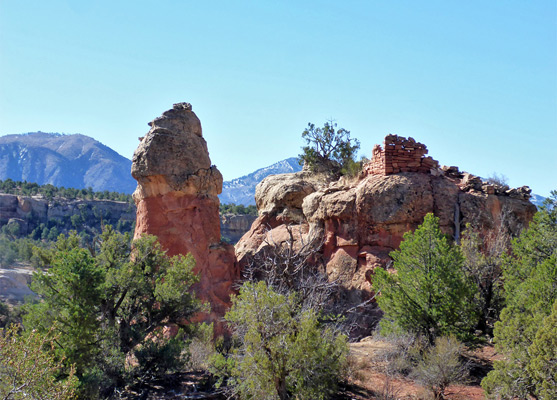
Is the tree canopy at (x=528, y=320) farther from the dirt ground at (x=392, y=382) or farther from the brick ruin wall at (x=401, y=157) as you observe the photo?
the brick ruin wall at (x=401, y=157)

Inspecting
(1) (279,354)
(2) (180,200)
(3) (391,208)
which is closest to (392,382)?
(1) (279,354)

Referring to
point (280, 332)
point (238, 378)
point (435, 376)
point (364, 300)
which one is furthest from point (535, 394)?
point (364, 300)

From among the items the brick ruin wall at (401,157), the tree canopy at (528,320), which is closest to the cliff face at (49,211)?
the brick ruin wall at (401,157)

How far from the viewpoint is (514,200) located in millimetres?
22969

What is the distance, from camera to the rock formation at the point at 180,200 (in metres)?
24.0

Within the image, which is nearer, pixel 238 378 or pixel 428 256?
pixel 238 378

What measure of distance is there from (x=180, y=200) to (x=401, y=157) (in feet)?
29.0

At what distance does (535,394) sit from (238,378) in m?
6.91

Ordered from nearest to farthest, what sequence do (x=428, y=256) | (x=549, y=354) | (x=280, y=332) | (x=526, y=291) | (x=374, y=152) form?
(x=549, y=354)
(x=280, y=332)
(x=526, y=291)
(x=428, y=256)
(x=374, y=152)

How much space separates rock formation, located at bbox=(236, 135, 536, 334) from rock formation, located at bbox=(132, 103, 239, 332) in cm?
263

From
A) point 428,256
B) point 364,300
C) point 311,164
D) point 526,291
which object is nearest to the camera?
point 526,291

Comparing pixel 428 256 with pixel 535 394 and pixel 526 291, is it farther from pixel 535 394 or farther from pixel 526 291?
pixel 535 394

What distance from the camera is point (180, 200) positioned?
24.5 metres

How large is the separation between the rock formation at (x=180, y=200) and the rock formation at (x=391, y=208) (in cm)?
263
